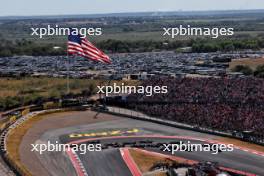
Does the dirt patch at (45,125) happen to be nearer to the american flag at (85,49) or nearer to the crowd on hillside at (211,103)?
the crowd on hillside at (211,103)

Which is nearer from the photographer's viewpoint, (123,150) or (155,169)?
(155,169)

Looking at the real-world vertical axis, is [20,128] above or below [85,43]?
below

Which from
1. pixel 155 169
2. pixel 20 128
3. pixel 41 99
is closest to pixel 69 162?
pixel 155 169

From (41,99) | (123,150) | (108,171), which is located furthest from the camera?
(41,99)

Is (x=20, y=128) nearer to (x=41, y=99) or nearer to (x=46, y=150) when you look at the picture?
(x=46, y=150)

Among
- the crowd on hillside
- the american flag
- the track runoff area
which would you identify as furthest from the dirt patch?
the american flag

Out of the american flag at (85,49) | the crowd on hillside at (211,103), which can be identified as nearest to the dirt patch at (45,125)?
the crowd on hillside at (211,103)
